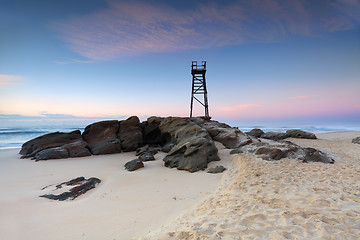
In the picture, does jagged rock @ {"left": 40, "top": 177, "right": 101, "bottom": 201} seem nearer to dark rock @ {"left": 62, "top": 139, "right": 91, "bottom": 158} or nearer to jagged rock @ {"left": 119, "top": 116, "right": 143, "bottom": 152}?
dark rock @ {"left": 62, "top": 139, "right": 91, "bottom": 158}

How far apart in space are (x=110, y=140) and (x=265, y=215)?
452 inches

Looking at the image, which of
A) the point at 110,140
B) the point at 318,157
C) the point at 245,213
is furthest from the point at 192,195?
the point at 110,140

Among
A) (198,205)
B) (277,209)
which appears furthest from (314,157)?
(198,205)

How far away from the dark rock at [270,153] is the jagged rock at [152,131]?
7.78 meters

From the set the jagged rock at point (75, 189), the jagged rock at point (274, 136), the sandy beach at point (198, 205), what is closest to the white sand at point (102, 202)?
the sandy beach at point (198, 205)

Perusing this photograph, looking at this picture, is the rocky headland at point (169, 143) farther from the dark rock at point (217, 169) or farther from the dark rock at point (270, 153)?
the dark rock at point (217, 169)

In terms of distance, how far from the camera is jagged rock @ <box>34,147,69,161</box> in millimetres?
11248

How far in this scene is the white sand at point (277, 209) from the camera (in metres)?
3.21

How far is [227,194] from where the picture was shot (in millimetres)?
5102

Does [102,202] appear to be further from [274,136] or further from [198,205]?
[274,136]

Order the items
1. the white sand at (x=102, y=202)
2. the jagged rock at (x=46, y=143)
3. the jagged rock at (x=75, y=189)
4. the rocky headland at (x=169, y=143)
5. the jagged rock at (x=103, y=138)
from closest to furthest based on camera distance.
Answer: the white sand at (x=102, y=202)
the jagged rock at (x=75, y=189)
the rocky headland at (x=169, y=143)
the jagged rock at (x=46, y=143)
the jagged rock at (x=103, y=138)

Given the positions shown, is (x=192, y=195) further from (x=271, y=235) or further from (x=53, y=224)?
(x=53, y=224)

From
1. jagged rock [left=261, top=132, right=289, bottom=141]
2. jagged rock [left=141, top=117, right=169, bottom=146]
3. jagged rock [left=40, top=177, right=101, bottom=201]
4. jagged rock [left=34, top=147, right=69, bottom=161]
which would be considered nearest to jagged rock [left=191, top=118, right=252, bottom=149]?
jagged rock [left=141, top=117, right=169, bottom=146]

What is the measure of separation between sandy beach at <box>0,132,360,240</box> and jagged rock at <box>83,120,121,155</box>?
4.22m
